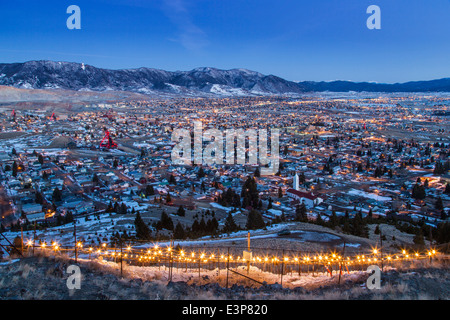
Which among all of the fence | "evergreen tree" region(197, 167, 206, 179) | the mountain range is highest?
the mountain range

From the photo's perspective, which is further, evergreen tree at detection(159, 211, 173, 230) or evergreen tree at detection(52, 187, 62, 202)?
evergreen tree at detection(52, 187, 62, 202)

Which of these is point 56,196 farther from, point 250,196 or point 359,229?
point 359,229

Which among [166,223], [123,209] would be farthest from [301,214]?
[123,209]

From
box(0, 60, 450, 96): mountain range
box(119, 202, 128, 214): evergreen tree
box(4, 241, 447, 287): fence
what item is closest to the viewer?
box(4, 241, 447, 287): fence

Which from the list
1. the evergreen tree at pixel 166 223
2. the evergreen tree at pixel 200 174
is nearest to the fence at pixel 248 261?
the evergreen tree at pixel 166 223

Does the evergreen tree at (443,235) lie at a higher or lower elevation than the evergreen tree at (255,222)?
higher

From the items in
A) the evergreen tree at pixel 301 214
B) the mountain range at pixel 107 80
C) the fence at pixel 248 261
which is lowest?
the evergreen tree at pixel 301 214

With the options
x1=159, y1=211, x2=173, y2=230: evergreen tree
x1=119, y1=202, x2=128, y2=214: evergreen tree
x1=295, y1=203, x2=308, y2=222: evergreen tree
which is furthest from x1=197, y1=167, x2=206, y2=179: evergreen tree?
x1=159, y1=211, x2=173, y2=230: evergreen tree

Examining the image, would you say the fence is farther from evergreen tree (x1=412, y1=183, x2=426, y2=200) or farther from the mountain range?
the mountain range

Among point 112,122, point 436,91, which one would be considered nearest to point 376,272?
point 112,122

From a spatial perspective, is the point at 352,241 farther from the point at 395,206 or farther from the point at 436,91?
the point at 436,91

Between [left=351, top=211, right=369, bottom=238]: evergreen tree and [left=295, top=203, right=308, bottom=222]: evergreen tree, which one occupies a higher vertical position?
[left=351, top=211, right=369, bottom=238]: evergreen tree

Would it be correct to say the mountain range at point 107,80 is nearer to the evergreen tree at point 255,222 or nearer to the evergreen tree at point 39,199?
the evergreen tree at point 39,199
